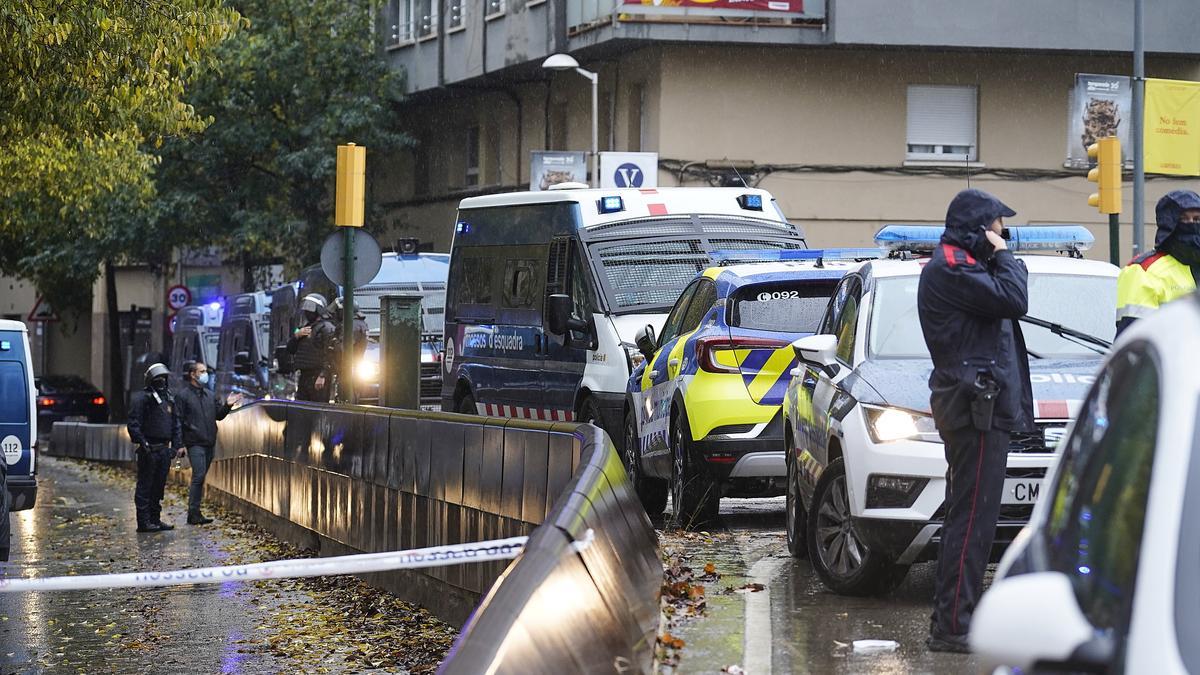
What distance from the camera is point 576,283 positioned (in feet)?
54.2

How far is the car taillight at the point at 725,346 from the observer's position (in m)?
12.0

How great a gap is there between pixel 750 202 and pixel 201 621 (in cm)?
630

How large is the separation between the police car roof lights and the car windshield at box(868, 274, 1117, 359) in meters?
7.90

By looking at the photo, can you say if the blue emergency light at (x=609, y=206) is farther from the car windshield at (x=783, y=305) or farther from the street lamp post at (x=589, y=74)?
the street lamp post at (x=589, y=74)

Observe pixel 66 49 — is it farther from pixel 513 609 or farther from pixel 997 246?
pixel 513 609

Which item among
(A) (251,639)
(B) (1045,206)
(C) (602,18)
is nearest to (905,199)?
(B) (1045,206)

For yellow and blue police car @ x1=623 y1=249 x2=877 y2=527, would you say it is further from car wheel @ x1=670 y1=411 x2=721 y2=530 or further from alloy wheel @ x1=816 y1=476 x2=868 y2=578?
alloy wheel @ x1=816 y1=476 x2=868 y2=578

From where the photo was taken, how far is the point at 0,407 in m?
21.9

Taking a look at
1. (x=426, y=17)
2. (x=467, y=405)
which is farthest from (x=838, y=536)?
(x=426, y=17)

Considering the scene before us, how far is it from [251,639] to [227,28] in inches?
327

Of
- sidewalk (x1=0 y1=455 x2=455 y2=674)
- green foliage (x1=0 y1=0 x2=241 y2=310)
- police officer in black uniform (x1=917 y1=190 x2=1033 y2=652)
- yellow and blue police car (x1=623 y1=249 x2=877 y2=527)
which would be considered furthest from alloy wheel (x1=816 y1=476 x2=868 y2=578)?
green foliage (x1=0 y1=0 x2=241 y2=310)

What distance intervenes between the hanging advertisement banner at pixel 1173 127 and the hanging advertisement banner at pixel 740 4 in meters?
10.9

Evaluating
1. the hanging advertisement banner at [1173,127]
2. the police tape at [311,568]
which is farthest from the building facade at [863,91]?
the police tape at [311,568]

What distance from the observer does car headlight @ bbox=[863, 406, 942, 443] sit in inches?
324
